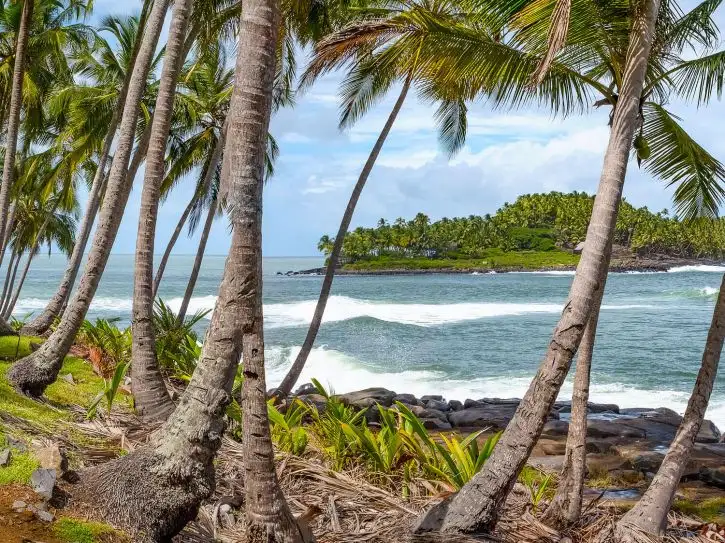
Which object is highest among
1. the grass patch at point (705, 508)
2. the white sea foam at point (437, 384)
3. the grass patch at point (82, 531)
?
the grass patch at point (82, 531)

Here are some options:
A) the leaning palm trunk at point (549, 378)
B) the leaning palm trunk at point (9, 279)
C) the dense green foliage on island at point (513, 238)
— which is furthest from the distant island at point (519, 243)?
the leaning palm trunk at point (549, 378)

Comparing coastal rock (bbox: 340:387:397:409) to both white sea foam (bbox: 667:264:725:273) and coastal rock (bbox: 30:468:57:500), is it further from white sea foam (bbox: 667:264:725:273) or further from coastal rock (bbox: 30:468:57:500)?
white sea foam (bbox: 667:264:725:273)

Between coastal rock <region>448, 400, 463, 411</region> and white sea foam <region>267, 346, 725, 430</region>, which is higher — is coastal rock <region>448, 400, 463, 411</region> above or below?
above

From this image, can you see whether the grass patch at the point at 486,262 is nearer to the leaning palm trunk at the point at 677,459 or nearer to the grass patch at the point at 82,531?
the leaning palm trunk at the point at 677,459

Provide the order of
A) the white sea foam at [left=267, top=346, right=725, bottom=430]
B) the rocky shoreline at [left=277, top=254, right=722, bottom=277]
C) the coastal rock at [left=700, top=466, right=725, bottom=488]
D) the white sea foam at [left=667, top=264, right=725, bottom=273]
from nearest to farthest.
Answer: the coastal rock at [left=700, top=466, right=725, bottom=488] → the white sea foam at [left=267, top=346, right=725, bottom=430] → the white sea foam at [left=667, top=264, right=725, bottom=273] → the rocky shoreline at [left=277, top=254, right=722, bottom=277]

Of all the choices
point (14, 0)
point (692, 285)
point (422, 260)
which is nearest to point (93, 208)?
point (14, 0)

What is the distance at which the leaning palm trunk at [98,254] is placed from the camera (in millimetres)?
7809

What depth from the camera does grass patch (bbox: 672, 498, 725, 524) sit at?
6852mm

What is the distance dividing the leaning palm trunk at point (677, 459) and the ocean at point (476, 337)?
8583 millimetres

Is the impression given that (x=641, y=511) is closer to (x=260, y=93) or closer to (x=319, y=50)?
(x=260, y=93)

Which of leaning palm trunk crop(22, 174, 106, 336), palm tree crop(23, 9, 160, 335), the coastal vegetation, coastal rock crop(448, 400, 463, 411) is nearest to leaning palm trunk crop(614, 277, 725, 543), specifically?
the coastal vegetation

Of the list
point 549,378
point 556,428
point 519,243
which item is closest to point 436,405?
point 556,428

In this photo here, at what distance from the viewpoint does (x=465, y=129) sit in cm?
1386

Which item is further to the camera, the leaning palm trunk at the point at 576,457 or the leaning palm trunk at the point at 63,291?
the leaning palm trunk at the point at 63,291
